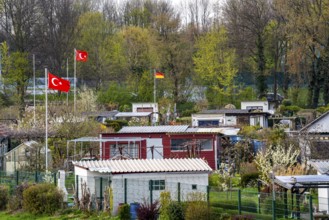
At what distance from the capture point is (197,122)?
61.8 m

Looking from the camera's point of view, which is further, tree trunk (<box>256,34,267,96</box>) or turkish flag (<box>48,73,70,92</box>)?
tree trunk (<box>256,34,267,96</box>)

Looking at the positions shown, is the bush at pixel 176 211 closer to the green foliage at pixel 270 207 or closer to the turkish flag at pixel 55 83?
the green foliage at pixel 270 207

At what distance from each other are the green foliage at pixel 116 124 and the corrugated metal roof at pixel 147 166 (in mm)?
26255

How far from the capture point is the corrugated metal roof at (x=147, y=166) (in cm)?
2941

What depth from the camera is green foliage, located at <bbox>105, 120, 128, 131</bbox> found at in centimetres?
5784

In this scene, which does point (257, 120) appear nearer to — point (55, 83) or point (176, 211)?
point (55, 83)

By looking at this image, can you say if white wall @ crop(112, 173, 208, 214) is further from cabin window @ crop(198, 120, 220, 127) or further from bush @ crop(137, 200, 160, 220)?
cabin window @ crop(198, 120, 220, 127)

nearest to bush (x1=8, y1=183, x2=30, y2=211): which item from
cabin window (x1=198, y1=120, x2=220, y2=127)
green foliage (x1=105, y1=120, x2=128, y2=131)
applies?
green foliage (x1=105, y1=120, x2=128, y2=131)

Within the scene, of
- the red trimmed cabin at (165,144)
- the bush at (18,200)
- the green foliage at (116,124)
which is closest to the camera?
the bush at (18,200)

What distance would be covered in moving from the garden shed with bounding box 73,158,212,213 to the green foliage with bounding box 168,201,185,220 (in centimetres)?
143

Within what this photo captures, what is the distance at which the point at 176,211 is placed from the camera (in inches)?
1014

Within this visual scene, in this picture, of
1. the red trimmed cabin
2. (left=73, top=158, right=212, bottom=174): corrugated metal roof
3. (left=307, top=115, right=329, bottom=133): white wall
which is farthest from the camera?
the red trimmed cabin

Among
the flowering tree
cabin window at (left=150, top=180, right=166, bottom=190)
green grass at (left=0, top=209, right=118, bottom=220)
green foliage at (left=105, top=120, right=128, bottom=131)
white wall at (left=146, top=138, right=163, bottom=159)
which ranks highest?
green foliage at (left=105, top=120, right=128, bottom=131)

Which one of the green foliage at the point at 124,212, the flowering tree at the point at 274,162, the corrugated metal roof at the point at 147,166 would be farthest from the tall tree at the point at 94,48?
the green foliage at the point at 124,212
